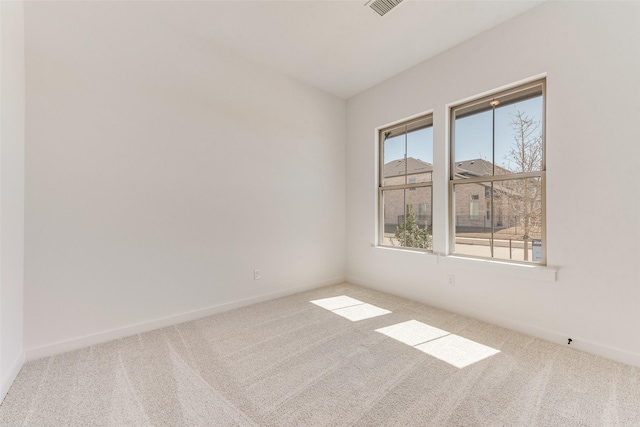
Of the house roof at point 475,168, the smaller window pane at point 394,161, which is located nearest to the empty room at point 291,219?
the house roof at point 475,168

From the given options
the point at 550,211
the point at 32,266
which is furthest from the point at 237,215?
the point at 550,211

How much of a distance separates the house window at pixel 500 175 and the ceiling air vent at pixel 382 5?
4.22 feet

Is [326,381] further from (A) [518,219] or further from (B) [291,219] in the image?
(A) [518,219]

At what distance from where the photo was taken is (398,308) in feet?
9.88

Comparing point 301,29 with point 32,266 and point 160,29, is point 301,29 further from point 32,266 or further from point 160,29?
point 32,266

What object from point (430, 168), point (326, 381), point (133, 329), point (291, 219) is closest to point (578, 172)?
point (430, 168)

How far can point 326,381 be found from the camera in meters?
1.73

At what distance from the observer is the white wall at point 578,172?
76.2 inches

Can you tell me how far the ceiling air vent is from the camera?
7.48ft

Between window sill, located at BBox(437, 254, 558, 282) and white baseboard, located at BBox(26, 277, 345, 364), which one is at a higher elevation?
window sill, located at BBox(437, 254, 558, 282)

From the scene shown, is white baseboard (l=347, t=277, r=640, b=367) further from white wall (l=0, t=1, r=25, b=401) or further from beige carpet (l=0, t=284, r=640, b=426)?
white wall (l=0, t=1, r=25, b=401)

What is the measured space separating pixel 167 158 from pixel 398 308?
290cm

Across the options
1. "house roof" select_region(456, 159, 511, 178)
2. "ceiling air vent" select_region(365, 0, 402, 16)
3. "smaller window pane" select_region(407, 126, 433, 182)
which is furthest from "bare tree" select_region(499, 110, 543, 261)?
"ceiling air vent" select_region(365, 0, 402, 16)

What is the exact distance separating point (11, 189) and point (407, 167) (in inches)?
146
